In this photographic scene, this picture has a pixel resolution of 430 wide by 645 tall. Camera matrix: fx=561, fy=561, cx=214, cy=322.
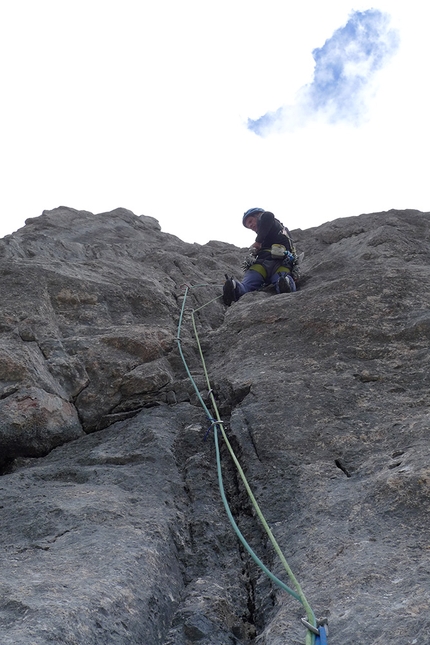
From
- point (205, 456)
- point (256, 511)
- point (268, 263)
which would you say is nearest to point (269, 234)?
point (268, 263)

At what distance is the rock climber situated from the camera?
25.4 ft

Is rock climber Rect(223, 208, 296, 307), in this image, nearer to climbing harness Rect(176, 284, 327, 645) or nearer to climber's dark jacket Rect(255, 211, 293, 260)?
climber's dark jacket Rect(255, 211, 293, 260)

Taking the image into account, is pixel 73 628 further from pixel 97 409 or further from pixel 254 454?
pixel 97 409

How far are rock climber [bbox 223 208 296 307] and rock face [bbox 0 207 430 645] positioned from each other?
378 millimetres

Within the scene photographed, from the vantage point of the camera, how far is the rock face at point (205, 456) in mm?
2643

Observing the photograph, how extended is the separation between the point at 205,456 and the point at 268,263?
4.65 meters

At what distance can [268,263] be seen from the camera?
27.8 ft

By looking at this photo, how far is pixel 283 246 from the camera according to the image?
8.41 m

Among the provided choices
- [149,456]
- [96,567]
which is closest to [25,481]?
[149,456]

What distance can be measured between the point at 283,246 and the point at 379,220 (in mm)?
2689

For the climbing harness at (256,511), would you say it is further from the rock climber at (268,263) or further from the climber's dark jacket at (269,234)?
the climber's dark jacket at (269,234)

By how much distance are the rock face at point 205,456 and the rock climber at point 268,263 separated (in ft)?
1.24

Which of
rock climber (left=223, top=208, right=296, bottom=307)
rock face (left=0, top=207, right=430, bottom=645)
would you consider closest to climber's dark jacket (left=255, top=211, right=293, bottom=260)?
rock climber (left=223, top=208, right=296, bottom=307)

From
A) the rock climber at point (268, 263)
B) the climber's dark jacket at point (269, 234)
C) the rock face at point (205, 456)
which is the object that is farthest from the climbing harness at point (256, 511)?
the climber's dark jacket at point (269, 234)
